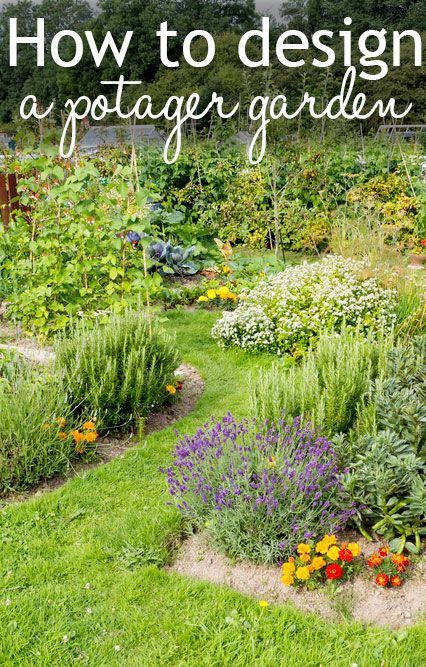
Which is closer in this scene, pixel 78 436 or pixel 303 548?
pixel 303 548

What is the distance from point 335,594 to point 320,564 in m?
0.15

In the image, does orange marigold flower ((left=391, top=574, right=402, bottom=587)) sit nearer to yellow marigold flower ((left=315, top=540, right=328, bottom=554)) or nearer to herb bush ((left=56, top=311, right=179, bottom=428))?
yellow marigold flower ((left=315, top=540, right=328, bottom=554))

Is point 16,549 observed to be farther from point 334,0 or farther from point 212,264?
point 334,0

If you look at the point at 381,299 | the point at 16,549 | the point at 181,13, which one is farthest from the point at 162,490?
the point at 181,13

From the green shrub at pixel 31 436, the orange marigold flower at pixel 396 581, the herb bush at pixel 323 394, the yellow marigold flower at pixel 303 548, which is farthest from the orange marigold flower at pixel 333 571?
the green shrub at pixel 31 436

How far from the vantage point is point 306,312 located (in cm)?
595

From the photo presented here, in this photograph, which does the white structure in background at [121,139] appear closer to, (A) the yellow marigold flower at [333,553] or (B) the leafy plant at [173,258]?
(B) the leafy plant at [173,258]

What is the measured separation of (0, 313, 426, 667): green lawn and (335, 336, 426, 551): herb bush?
20.8 inches

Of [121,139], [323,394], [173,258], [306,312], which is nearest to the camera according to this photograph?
[323,394]

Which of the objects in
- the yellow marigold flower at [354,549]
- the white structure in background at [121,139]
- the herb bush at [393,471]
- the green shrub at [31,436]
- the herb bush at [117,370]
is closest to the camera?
the yellow marigold flower at [354,549]

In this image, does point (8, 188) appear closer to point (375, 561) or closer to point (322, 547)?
point (322, 547)

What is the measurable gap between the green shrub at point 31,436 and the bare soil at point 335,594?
3.50ft

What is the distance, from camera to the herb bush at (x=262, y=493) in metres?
3.13

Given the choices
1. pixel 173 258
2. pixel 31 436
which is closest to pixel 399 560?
pixel 31 436
